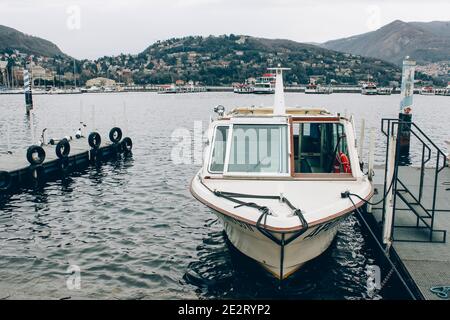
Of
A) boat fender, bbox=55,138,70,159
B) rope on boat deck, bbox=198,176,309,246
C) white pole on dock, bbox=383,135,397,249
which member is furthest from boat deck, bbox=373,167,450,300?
boat fender, bbox=55,138,70,159

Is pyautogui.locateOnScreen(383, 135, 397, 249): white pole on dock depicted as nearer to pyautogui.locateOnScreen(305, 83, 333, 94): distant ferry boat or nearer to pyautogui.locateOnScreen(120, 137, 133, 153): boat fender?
pyautogui.locateOnScreen(120, 137, 133, 153): boat fender

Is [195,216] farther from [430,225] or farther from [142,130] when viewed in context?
[142,130]

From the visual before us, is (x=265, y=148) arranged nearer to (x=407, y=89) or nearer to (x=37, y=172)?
(x=37, y=172)

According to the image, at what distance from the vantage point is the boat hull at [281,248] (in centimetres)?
879

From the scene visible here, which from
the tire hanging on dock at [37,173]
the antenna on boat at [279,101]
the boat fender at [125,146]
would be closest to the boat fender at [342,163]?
the antenna on boat at [279,101]

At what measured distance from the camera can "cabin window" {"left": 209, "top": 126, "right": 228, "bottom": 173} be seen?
11.5 meters

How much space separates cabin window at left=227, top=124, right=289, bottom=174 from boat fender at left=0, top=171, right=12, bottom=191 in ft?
41.2

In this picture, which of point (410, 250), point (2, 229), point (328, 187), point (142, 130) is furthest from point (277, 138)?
point (142, 130)

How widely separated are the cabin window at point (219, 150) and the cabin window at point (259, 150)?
382mm

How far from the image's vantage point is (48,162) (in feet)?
72.8

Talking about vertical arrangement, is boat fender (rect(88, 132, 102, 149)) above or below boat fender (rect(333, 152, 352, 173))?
below

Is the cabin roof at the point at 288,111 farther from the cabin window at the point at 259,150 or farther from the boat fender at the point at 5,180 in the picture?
the boat fender at the point at 5,180

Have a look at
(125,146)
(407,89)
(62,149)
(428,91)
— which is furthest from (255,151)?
(428,91)
